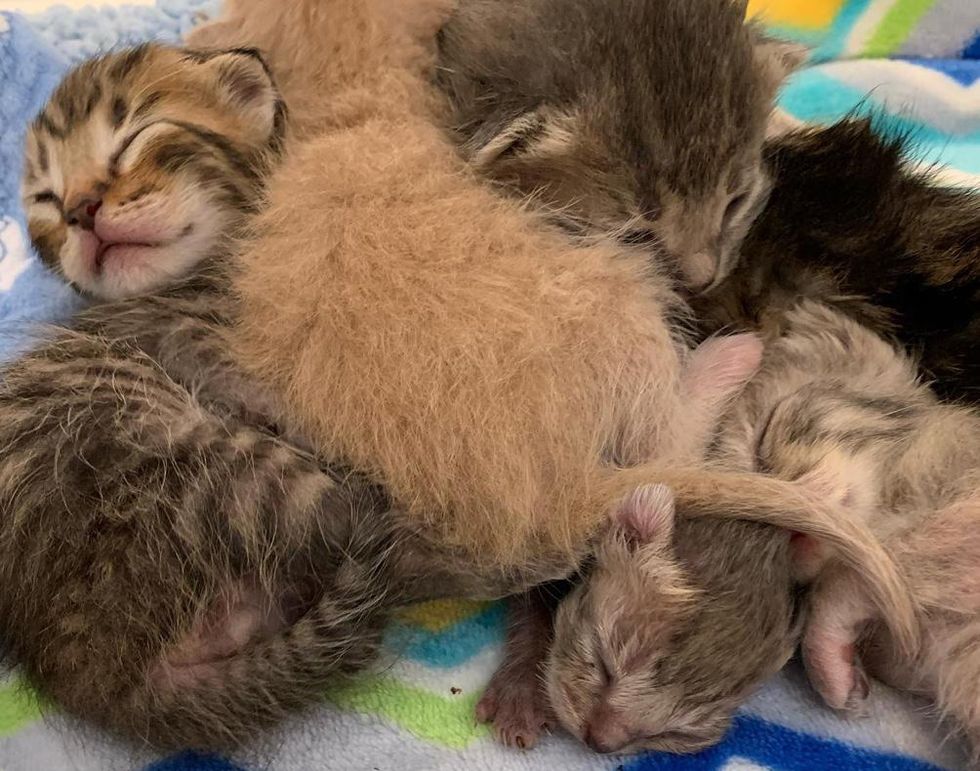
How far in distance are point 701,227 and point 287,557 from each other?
657 millimetres

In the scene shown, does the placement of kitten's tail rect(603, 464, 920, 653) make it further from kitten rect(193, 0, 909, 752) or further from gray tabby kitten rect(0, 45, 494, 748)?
gray tabby kitten rect(0, 45, 494, 748)

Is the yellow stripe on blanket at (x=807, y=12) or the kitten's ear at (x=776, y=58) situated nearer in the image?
the kitten's ear at (x=776, y=58)

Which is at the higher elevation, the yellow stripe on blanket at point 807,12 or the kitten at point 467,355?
the yellow stripe on blanket at point 807,12

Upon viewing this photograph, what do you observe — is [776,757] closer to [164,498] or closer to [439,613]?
[439,613]

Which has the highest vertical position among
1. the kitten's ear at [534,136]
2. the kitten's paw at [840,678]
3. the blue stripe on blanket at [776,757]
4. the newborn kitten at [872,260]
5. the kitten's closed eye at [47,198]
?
the kitten's ear at [534,136]

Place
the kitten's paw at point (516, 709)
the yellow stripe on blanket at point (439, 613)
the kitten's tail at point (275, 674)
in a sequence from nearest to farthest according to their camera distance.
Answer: the kitten's tail at point (275, 674) < the kitten's paw at point (516, 709) < the yellow stripe on blanket at point (439, 613)

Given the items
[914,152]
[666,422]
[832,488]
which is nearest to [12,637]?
[666,422]

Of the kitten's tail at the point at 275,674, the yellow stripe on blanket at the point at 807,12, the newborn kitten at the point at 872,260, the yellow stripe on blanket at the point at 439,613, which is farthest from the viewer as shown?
the yellow stripe on blanket at the point at 807,12

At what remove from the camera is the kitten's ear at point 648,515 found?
1.05 m

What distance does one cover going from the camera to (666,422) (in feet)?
3.84

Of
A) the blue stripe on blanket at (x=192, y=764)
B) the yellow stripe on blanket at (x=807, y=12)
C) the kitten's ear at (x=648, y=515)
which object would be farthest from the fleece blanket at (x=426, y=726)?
the yellow stripe on blanket at (x=807, y=12)

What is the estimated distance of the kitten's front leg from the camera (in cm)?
108

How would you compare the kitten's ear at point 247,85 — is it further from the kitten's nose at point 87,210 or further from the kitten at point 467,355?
the kitten's nose at point 87,210

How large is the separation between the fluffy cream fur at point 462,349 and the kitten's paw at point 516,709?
0.53ft
